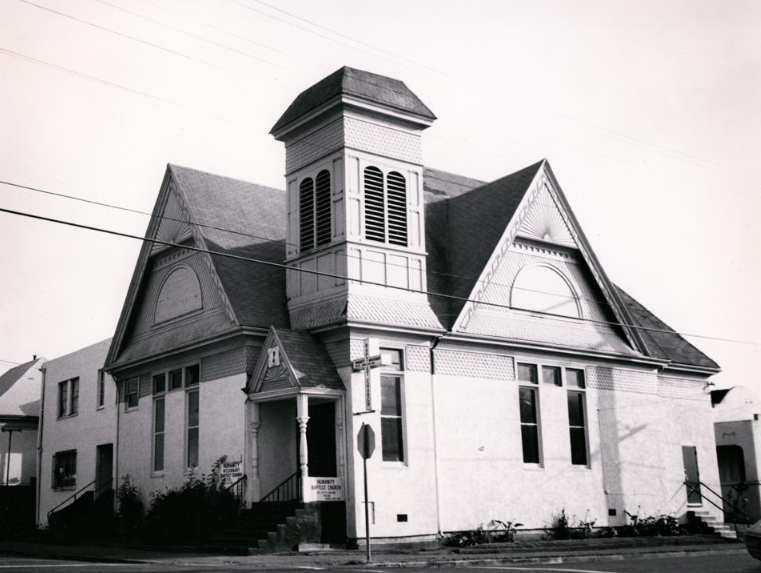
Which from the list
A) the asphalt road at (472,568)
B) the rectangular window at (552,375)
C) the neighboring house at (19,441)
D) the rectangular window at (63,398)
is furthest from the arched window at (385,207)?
the neighboring house at (19,441)

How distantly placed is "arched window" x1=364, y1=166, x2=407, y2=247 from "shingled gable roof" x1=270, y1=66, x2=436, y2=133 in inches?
73.0

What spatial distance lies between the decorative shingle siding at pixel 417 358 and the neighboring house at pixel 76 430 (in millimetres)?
11443

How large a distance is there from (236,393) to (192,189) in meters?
7.04

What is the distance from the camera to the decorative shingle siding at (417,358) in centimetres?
2477

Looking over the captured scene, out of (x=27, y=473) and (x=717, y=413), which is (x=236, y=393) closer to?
(x=27, y=473)

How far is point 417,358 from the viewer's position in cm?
2503

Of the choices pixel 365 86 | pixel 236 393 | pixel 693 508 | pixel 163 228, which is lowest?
pixel 693 508

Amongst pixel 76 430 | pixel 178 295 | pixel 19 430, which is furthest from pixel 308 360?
pixel 19 430

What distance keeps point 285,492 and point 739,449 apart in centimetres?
2680

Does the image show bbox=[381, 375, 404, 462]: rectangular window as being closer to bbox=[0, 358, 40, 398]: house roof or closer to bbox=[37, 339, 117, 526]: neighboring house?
bbox=[37, 339, 117, 526]: neighboring house

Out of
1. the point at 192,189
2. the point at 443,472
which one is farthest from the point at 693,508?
the point at 192,189

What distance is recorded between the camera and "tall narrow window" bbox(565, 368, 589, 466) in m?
28.5

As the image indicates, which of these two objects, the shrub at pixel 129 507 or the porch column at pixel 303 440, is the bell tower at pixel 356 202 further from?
the shrub at pixel 129 507

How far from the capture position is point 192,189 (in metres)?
28.7
